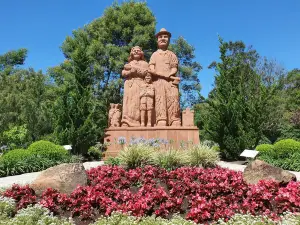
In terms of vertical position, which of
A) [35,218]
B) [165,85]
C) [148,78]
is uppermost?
[148,78]

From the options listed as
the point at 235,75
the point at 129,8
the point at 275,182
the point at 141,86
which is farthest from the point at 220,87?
the point at 129,8

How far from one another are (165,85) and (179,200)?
→ 9.23 meters

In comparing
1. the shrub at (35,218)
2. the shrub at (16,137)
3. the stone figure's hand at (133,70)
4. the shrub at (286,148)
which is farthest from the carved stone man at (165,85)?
the shrub at (35,218)

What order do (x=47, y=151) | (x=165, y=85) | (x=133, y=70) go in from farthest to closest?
(x=133, y=70) → (x=165, y=85) → (x=47, y=151)

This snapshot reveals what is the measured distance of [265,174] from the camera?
20.3 ft

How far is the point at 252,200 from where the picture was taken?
517 cm

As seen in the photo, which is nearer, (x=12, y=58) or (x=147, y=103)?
(x=147, y=103)

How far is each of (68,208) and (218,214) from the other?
257 centimetres

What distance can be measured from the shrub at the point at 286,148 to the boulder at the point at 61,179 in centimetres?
869

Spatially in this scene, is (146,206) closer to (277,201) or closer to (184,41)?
(277,201)

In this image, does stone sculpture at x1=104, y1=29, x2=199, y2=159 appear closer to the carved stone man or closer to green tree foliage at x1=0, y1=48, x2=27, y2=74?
the carved stone man

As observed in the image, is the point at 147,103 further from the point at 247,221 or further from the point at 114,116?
the point at 247,221

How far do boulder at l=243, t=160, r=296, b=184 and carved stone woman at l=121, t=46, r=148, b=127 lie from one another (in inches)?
306

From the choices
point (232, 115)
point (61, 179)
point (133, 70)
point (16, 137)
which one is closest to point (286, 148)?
point (232, 115)
